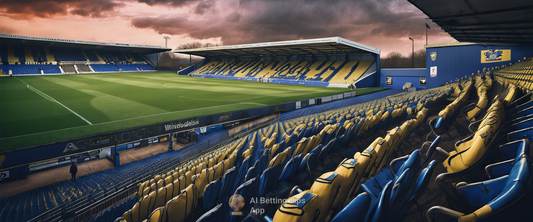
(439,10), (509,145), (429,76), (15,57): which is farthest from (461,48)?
(15,57)

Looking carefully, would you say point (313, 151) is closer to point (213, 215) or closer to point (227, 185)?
point (227, 185)

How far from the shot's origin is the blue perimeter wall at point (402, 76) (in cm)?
2706

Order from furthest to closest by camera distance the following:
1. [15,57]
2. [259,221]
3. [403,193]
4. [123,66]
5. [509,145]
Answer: [123,66] → [15,57] → [509,145] → [259,221] → [403,193]

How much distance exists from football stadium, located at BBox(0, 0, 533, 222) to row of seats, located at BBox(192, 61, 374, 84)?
10.6 feet

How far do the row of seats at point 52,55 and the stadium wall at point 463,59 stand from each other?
55338mm

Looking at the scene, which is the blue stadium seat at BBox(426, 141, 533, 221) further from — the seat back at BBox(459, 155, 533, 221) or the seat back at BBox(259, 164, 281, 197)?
the seat back at BBox(259, 164, 281, 197)

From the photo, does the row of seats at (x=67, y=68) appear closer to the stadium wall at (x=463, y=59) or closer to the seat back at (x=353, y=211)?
the stadium wall at (x=463, y=59)

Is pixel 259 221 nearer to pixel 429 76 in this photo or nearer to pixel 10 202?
pixel 10 202

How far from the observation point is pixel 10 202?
350 inches

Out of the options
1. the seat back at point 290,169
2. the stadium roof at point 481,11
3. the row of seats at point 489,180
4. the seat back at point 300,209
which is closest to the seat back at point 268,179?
the seat back at point 290,169

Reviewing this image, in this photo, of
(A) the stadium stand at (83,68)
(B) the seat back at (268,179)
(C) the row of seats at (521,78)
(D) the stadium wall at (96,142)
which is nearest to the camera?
(B) the seat back at (268,179)

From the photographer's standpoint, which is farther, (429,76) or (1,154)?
(429,76)

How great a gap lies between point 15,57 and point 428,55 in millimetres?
60902

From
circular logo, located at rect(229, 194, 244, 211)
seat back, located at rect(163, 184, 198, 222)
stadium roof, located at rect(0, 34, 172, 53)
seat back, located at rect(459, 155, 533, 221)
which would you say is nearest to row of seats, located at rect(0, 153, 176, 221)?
seat back, located at rect(163, 184, 198, 222)
